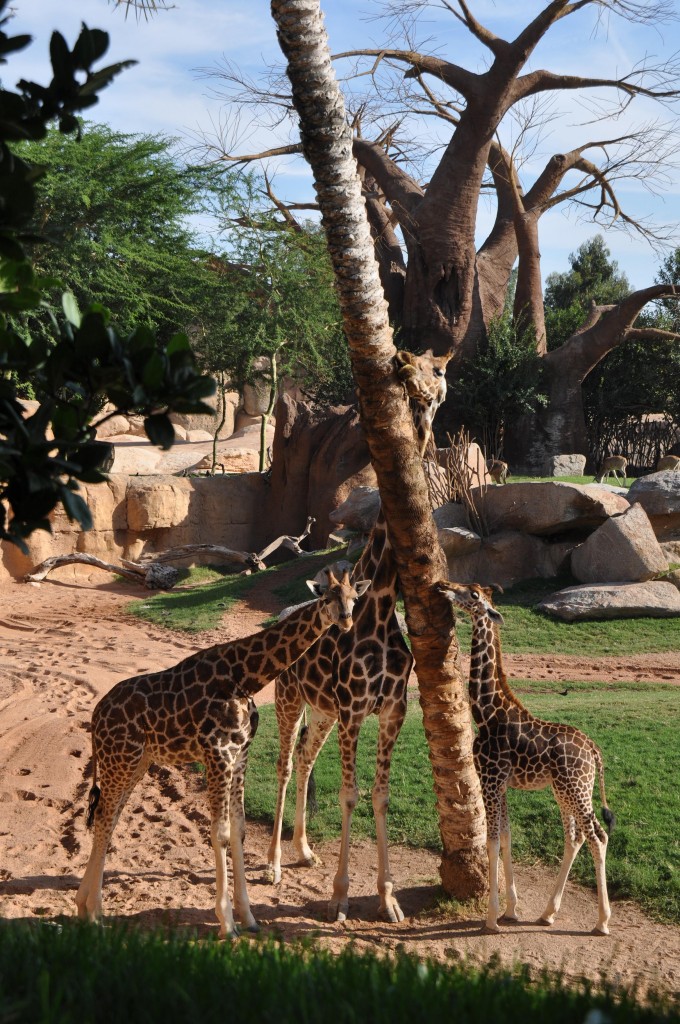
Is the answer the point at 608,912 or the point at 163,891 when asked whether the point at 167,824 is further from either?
the point at 608,912

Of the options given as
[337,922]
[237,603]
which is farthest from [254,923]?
[237,603]

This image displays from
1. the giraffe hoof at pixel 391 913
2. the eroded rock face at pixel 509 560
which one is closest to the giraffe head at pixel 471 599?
the giraffe hoof at pixel 391 913

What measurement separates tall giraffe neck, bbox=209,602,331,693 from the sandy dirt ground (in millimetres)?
1492

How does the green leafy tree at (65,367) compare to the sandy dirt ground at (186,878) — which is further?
the sandy dirt ground at (186,878)

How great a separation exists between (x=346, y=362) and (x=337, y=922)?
2406 cm

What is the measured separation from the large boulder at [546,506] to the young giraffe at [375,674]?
10502 millimetres

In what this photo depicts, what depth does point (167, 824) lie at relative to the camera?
26.3ft

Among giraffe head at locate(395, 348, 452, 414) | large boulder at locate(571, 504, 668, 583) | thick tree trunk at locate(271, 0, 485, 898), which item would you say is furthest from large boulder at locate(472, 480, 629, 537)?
thick tree trunk at locate(271, 0, 485, 898)

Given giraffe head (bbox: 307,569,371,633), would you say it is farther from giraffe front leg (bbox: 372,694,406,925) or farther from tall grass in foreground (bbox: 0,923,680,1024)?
tall grass in foreground (bbox: 0,923,680,1024)

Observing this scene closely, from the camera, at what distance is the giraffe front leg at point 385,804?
6266mm

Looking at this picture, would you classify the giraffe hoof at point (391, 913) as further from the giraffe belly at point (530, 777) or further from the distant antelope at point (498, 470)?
the distant antelope at point (498, 470)

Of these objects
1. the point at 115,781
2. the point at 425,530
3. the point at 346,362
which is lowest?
the point at 115,781

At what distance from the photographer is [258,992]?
321 cm

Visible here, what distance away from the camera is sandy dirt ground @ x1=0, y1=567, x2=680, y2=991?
5.76 meters
